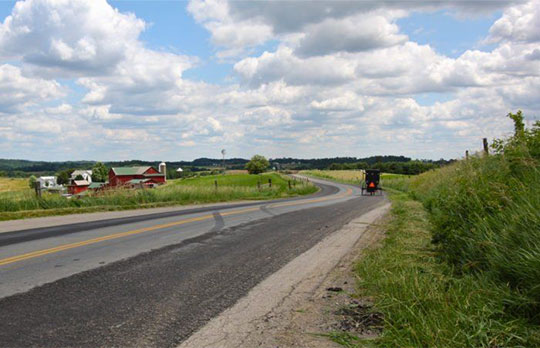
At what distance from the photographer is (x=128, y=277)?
637 cm

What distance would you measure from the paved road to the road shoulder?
0.70 feet

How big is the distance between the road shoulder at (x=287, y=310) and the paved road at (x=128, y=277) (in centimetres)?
21

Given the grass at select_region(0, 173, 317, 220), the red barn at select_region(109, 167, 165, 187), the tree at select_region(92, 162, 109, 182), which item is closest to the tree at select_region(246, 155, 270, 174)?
the tree at select_region(92, 162, 109, 182)

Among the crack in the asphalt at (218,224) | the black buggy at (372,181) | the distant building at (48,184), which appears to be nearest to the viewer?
the crack in the asphalt at (218,224)

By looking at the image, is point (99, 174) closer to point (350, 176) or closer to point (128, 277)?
point (350, 176)

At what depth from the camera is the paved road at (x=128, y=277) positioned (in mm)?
4367

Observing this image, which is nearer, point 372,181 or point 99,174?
point 372,181

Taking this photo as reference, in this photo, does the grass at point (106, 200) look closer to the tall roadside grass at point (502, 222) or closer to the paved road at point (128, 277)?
the paved road at point (128, 277)

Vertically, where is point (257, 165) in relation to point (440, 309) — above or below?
above

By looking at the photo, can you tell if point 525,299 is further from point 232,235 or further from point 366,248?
point 232,235

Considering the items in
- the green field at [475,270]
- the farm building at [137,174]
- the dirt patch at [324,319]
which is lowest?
the dirt patch at [324,319]

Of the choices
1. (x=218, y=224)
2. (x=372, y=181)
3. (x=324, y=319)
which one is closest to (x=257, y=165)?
(x=372, y=181)

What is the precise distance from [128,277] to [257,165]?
419 ft

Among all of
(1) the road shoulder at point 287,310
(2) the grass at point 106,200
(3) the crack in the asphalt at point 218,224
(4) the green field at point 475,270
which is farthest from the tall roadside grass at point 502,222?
(2) the grass at point 106,200
